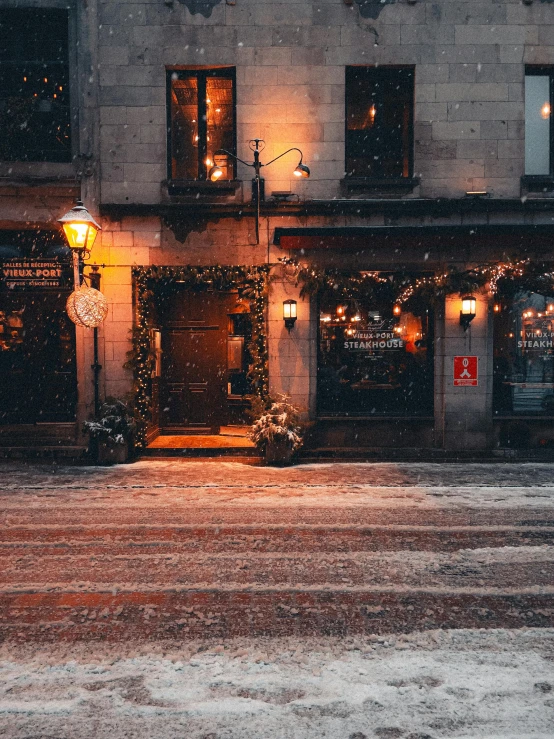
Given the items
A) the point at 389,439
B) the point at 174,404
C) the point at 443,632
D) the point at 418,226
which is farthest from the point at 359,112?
the point at 443,632

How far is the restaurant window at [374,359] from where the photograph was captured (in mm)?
11398

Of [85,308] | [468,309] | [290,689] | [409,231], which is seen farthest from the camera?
[468,309]

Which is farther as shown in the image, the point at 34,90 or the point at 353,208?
the point at 34,90

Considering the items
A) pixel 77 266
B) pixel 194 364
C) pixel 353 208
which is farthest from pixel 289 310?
pixel 77 266

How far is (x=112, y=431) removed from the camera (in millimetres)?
10469

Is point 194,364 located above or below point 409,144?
below

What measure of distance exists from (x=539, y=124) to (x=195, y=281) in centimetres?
861

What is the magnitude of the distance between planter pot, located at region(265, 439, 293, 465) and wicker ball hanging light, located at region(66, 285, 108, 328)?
4.31m

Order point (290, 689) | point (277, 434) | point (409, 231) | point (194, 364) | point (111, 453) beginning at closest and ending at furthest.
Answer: point (290, 689) → point (277, 434) → point (409, 231) → point (111, 453) → point (194, 364)

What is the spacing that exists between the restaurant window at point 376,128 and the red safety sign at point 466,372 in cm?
442

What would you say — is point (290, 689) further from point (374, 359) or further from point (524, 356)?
point (524, 356)

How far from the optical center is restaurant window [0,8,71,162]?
37.3 feet

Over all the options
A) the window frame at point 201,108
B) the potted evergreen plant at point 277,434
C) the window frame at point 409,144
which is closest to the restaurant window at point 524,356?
the window frame at point 409,144

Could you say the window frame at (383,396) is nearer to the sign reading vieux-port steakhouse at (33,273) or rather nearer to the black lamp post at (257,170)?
the black lamp post at (257,170)
